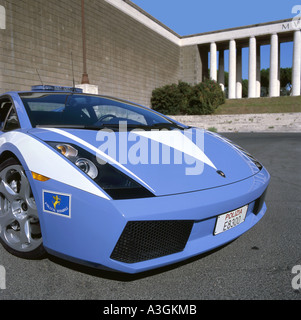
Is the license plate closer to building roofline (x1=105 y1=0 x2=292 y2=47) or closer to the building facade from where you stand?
the building facade

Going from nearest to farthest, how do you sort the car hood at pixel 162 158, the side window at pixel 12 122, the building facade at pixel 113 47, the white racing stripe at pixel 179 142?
the car hood at pixel 162 158 → the white racing stripe at pixel 179 142 → the side window at pixel 12 122 → the building facade at pixel 113 47

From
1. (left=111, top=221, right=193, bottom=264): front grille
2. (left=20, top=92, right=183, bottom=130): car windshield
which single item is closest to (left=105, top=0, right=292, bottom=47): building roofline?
(left=20, top=92, right=183, bottom=130): car windshield

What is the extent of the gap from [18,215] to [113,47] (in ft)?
82.8

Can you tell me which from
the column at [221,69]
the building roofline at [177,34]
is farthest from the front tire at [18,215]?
the column at [221,69]

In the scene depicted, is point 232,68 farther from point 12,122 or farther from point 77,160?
point 77,160

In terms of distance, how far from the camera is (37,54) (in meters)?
18.4

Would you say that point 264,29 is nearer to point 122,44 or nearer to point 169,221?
point 122,44

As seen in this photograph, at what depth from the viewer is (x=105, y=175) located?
171 cm

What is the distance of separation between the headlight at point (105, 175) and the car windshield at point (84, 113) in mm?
449

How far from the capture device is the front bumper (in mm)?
1551

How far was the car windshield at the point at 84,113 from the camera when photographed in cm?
238

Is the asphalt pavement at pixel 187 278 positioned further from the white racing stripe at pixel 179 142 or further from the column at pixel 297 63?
the column at pixel 297 63

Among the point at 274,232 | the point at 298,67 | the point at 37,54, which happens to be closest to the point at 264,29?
the point at 298,67

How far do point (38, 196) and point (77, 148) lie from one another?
1.17 feet
